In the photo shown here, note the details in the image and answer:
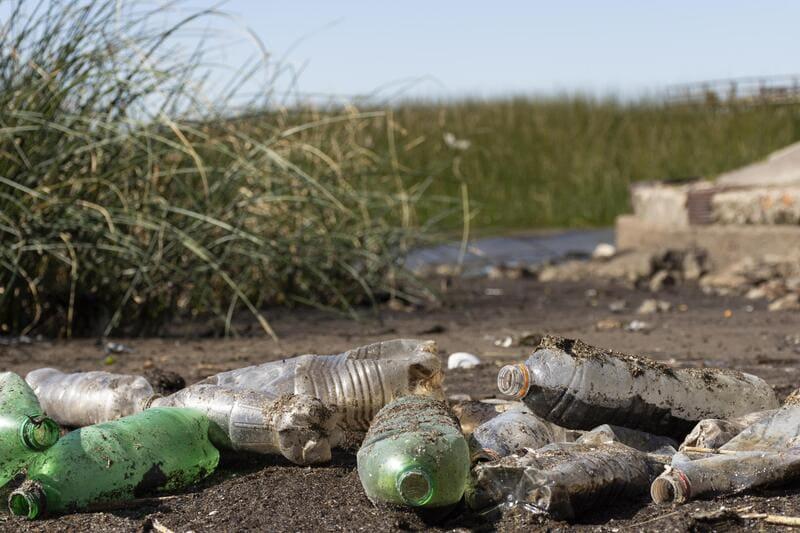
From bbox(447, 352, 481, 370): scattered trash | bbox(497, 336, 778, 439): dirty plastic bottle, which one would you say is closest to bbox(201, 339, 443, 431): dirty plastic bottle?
bbox(497, 336, 778, 439): dirty plastic bottle

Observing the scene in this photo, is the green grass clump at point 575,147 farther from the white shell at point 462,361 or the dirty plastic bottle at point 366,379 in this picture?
the dirty plastic bottle at point 366,379

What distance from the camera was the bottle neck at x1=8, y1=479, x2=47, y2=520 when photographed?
89.7 inches

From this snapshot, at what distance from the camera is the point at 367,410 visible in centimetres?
282

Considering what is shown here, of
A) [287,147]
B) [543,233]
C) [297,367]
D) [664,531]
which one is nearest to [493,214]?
[543,233]

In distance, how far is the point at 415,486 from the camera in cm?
212

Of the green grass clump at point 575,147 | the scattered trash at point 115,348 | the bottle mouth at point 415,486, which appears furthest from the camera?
the green grass clump at point 575,147

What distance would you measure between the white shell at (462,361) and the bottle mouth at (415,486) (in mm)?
1901

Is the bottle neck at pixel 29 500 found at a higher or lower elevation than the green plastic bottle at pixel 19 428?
lower

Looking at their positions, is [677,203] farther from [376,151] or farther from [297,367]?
[297,367]

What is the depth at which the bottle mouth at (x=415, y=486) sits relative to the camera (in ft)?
6.83

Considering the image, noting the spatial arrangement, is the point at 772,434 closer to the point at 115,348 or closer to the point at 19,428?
the point at 19,428

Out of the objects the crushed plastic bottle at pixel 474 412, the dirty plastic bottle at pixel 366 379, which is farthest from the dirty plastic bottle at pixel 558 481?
the dirty plastic bottle at pixel 366 379

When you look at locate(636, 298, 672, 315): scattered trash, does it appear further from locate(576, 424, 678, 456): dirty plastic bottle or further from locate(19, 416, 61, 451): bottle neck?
locate(19, 416, 61, 451): bottle neck

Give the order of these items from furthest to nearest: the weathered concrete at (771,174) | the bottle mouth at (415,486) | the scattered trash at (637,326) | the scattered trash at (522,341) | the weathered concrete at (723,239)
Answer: the weathered concrete at (771,174) < the weathered concrete at (723,239) < the scattered trash at (637,326) < the scattered trash at (522,341) < the bottle mouth at (415,486)
